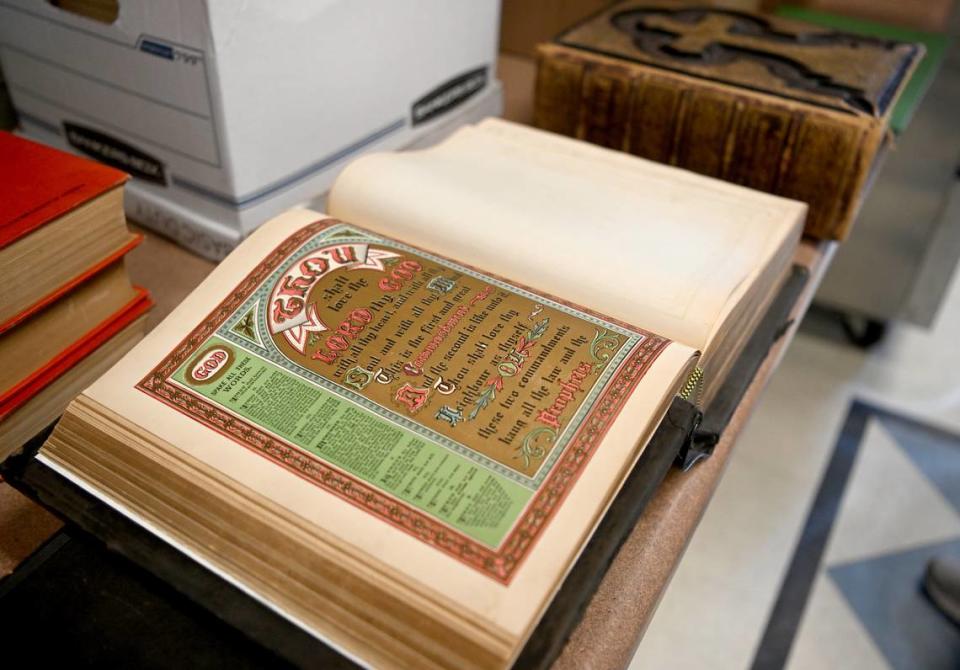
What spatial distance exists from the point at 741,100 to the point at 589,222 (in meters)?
0.21

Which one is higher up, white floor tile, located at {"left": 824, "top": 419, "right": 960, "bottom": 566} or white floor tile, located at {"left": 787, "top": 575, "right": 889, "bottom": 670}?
white floor tile, located at {"left": 824, "top": 419, "right": 960, "bottom": 566}

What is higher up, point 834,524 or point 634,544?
point 634,544

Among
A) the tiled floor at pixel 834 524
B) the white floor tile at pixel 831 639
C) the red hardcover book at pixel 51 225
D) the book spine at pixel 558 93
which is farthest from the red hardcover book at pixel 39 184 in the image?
the white floor tile at pixel 831 639

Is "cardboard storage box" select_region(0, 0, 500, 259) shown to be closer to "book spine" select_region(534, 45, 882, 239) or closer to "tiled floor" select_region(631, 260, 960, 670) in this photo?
"book spine" select_region(534, 45, 882, 239)

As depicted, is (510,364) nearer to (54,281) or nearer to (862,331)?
(54,281)

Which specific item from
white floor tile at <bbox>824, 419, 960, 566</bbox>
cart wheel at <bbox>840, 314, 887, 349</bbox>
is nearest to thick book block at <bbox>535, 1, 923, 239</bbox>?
white floor tile at <bbox>824, 419, 960, 566</bbox>

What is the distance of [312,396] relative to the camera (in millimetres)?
389

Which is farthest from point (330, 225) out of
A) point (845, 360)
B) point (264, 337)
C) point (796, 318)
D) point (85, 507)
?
point (845, 360)

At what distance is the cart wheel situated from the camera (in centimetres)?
151

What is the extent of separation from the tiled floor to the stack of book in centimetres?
74

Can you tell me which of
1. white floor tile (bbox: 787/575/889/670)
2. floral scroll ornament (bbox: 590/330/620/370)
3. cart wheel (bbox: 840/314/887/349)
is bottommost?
white floor tile (bbox: 787/575/889/670)

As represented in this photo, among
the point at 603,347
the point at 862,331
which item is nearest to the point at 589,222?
the point at 603,347

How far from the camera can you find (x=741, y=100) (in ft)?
2.08

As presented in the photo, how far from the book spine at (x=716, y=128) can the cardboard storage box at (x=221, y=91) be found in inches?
4.7
